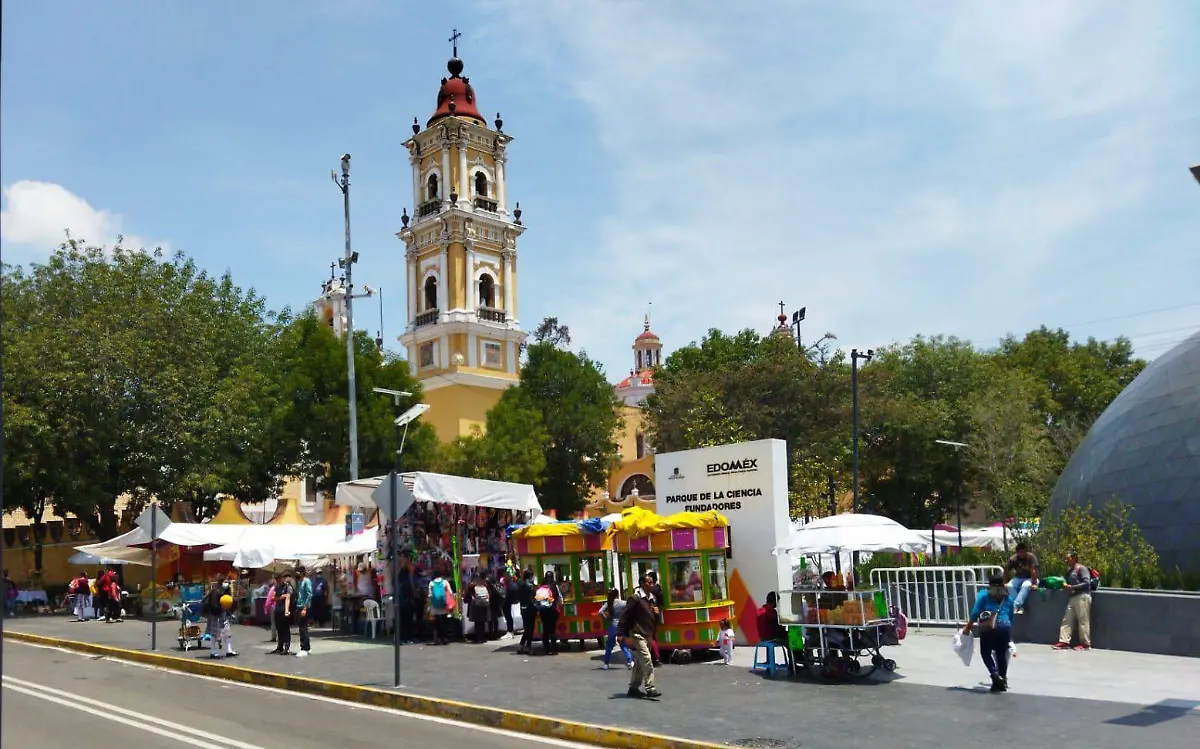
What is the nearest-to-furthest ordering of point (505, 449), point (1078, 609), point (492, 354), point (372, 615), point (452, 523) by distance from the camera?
point (1078, 609) → point (372, 615) → point (452, 523) → point (505, 449) → point (492, 354)

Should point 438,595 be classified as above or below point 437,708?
above

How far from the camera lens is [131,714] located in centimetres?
1262

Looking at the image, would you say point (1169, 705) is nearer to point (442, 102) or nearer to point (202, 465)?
point (202, 465)

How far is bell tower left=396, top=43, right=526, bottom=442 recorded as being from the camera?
58750 millimetres

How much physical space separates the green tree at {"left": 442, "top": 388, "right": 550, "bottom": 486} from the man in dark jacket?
33.5 m

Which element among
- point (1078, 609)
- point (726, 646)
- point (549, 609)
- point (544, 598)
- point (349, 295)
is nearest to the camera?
point (726, 646)

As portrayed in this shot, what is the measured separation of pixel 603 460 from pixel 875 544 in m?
36.0

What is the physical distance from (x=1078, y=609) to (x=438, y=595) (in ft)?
37.7

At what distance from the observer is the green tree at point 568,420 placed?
52594 millimetres

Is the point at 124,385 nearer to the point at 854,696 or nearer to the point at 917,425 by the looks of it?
the point at 854,696

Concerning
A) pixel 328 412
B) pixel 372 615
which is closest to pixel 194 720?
pixel 372 615

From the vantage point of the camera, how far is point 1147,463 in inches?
821

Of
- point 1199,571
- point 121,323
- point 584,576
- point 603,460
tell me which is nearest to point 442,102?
point 603,460

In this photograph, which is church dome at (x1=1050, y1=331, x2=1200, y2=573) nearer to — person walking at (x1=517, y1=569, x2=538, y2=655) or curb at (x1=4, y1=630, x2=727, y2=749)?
person walking at (x1=517, y1=569, x2=538, y2=655)
